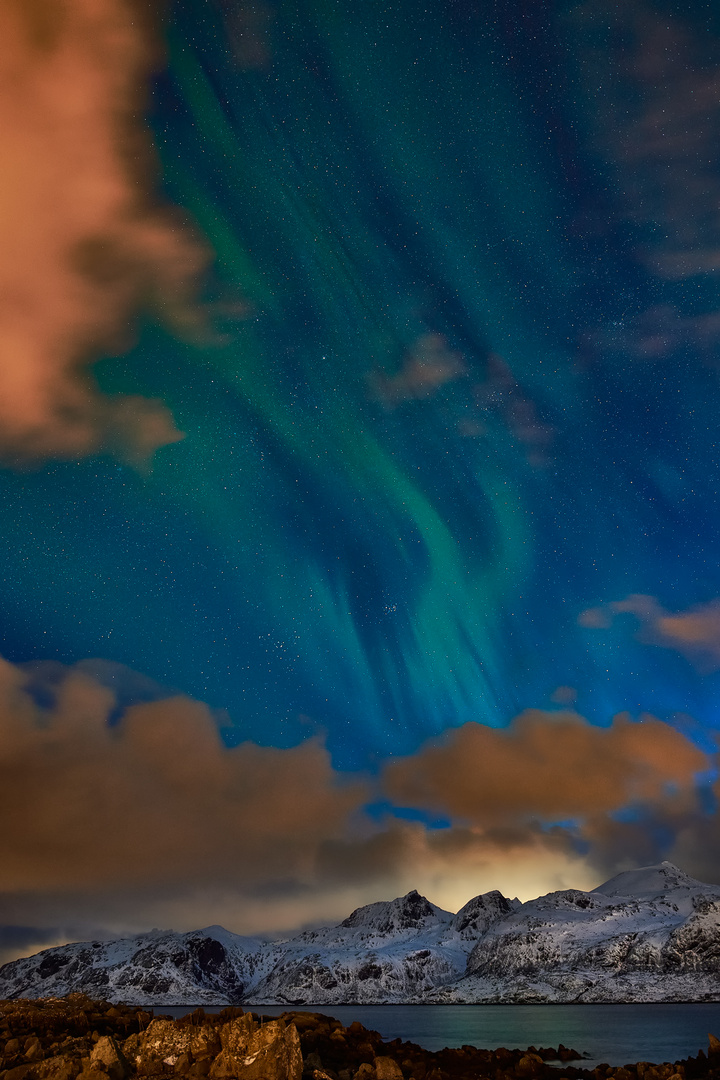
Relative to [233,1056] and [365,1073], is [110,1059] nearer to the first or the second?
[233,1056]

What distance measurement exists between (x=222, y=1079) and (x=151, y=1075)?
3.33 meters

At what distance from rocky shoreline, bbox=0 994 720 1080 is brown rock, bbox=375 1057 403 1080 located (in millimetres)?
45

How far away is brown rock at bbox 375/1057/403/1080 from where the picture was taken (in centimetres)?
3525

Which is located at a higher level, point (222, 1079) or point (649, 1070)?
point (222, 1079)

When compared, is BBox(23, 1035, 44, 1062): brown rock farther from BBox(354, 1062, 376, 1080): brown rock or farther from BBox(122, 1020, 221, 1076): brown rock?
BBox(354, 1062, 376, 1080): brown rock

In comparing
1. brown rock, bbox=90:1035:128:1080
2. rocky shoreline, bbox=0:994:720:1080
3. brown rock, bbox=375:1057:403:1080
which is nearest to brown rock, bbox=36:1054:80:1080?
rocky shoreline, bbox=0:994:720:1080

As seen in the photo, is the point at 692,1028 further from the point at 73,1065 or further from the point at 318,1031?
the point at 73,1065

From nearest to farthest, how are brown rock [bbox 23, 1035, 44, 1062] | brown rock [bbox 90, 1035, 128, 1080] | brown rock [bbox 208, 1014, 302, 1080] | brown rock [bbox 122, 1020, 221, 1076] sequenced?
brown rock [bbox 208, 1014, 302, 1080]
brown rock [bbox 90, 1035, 128, 1080]
brown rock [bbox 122, 1020, 221, 1076]
brown rock [bbox 23, 1035, 44, 1062]

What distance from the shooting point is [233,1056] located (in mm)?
30172

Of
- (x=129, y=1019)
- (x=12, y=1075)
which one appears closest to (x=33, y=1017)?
(x=129, y=1019)

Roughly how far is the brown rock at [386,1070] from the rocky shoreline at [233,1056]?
0.15 feet

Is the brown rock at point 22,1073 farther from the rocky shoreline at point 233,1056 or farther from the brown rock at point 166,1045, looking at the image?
the brown rock at point 166,1045

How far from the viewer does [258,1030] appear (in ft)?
105

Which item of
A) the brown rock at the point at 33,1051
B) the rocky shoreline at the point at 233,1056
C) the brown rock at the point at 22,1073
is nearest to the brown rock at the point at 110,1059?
the rocky shoreline at the point at 233,1056
